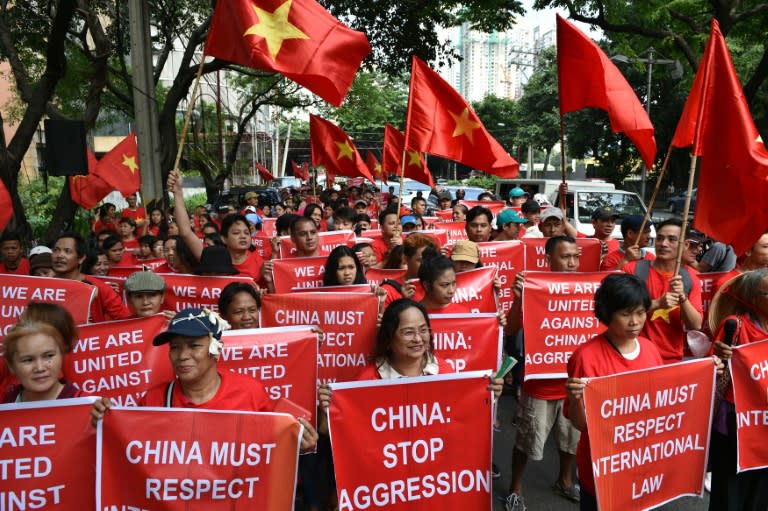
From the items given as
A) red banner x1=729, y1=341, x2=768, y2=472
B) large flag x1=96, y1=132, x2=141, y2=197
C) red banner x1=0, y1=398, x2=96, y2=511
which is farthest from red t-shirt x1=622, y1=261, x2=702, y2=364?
large flag x1=96, y1=132, x2=141, y2=197

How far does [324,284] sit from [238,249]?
950 mm

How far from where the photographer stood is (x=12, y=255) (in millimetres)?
6070

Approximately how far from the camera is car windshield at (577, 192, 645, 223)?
13250 mm

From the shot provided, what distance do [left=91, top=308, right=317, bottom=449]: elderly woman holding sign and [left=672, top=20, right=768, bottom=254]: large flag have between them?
284 cm

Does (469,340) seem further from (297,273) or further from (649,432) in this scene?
(297,273)

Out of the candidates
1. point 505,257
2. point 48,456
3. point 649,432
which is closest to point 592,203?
point 505,257

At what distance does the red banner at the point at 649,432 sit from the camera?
123 inches

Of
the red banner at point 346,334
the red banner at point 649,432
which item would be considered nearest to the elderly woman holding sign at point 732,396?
the red banner at point 649,432

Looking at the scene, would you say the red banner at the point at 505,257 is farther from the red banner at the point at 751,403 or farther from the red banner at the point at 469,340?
the red banner at the point at 751,403

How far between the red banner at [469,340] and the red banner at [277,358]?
75 cm

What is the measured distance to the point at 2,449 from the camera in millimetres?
2848

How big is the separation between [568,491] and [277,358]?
2.16 metres

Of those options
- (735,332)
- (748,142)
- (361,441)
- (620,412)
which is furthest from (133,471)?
(748,142)

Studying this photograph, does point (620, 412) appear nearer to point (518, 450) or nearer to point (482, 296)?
point (518, 450)
